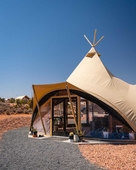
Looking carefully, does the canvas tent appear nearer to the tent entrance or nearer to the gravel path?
the tent entrance

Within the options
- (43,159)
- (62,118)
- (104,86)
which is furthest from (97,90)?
(43,159)

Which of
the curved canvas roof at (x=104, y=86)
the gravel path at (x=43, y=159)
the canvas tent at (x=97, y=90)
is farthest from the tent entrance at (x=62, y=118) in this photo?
the gravel path at (x=43, y=159)

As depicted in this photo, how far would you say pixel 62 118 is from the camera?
12.5 m

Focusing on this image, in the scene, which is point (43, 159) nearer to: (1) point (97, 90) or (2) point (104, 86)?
(1) point (97, 90)

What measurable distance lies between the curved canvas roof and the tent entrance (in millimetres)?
1410

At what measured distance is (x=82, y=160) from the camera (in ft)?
22.2

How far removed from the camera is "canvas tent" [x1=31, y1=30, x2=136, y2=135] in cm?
1055

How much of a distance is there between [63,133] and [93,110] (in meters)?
2.28

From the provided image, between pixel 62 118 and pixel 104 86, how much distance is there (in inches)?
121

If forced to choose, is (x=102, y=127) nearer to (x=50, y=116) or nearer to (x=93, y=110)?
(x=93, y=110)

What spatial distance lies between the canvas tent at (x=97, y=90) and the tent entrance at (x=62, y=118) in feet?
0.96

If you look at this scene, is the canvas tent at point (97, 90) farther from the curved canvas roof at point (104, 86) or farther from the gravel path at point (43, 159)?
the gravel path at point (43, 159)

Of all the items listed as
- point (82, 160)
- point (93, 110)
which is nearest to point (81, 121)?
point (93, 110)

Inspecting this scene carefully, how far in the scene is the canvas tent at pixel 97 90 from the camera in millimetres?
10547
